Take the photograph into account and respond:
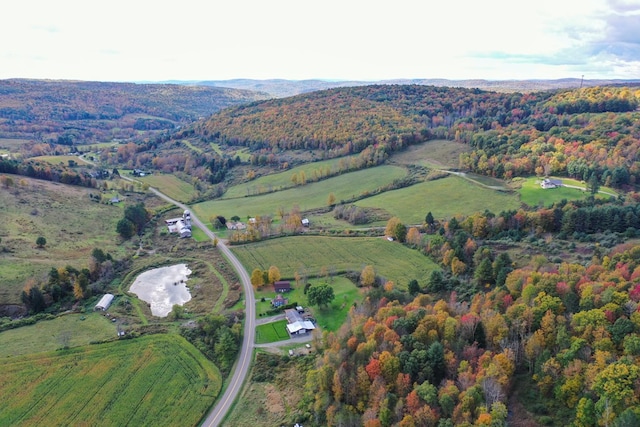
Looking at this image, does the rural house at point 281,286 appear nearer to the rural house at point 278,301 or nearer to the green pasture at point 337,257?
the rural house at point 278,301

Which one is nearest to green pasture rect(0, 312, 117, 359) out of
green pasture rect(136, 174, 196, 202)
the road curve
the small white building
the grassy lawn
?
the small white building

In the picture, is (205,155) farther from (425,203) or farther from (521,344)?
(521,344)

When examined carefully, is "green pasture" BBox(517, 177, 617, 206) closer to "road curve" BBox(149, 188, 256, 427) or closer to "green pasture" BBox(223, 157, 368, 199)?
"green pasture" BBox(223, 157, 368, 199)

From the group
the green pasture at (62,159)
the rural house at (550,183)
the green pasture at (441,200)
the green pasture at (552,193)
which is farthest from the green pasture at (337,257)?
the green pasture at (62,159)

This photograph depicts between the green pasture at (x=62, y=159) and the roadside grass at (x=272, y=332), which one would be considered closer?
the roadside grass at (x=272, y=332)

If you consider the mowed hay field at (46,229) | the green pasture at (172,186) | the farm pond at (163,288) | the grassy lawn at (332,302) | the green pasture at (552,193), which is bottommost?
the farm pond at (163,288)

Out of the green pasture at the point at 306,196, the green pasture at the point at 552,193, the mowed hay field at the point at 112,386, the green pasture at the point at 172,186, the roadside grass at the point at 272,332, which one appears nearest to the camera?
the mowed hay field at the point at 112,386
